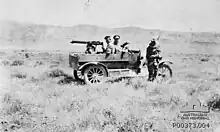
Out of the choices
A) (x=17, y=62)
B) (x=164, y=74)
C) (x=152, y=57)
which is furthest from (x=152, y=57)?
(x=17, y=62)

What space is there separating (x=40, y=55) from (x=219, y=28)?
1546 mm

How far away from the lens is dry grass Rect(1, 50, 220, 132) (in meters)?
2.24

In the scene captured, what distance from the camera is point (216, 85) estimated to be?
2533mm

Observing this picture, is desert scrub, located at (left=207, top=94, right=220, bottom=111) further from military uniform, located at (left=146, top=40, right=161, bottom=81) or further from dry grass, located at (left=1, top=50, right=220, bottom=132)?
military uniform, located at (left=146, top=40, right=161, bottom=81)

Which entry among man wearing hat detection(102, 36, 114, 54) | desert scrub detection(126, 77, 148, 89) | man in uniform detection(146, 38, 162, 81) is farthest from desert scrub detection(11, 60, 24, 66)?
man in uniform detection(146, 38, 162, 81)

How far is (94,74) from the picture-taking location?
237 centimetres

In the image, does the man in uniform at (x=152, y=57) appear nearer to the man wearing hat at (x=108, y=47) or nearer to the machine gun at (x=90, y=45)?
the man wearing hat at (x=108, y=47)

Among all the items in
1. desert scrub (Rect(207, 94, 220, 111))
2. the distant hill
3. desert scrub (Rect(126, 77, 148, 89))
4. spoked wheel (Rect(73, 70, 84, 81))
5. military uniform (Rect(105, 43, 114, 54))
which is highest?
the distant hill

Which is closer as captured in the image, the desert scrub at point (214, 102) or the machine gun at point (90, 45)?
the machine gun at point (90, 45)

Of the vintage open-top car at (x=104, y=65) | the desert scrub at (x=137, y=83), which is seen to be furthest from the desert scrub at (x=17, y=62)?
the desert scrub at (x=137, y=83)

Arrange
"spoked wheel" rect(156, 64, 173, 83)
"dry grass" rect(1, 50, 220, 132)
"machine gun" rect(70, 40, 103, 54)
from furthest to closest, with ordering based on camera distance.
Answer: "spoked wheel" rect(156, 64, 173, 83) → "machine gun" rect(70, 40, 103, 54) → "dry grass" rect(1, 50, 220, 132)

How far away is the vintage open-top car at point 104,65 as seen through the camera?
7.73 feet

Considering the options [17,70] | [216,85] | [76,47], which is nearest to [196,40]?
[216,85]

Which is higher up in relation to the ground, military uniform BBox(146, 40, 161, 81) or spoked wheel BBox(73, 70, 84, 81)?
military uniform BBox(146, 40, 161, 81)
